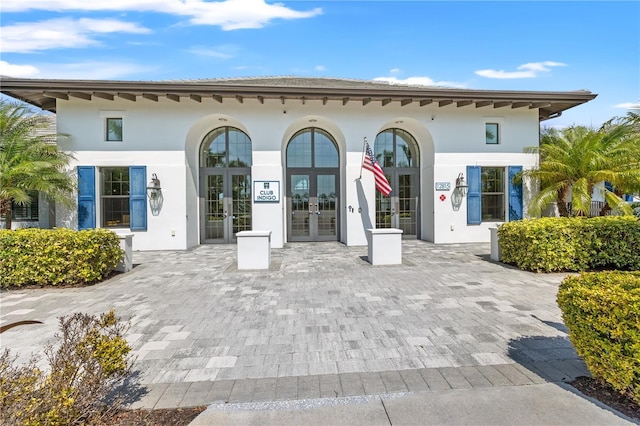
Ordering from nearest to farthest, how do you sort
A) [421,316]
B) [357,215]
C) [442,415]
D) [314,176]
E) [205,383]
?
[442,415] < [205,383] < [421,316] < [357,215] < [314,176]

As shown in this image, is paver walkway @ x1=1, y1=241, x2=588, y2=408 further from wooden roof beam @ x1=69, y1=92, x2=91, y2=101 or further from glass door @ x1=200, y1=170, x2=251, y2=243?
wooden roof beam @ x1=69, y1=92, x2=91, y2=101

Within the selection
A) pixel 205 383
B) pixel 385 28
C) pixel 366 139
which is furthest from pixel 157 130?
pixel 205 383

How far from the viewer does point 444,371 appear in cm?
295

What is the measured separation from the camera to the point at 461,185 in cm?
1103

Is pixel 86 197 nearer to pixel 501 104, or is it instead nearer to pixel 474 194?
pixel 474 194

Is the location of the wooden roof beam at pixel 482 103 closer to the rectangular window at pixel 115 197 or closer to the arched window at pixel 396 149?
the arched window at pixel 396 149

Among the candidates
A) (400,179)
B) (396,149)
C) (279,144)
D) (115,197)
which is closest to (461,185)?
(400,179)

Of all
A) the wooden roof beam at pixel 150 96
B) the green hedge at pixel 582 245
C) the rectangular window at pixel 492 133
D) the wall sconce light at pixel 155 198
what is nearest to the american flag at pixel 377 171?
the green hedge at pixel 582 245

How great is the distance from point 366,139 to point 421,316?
7467 mm

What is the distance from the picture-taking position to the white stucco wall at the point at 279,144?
33.3 feet

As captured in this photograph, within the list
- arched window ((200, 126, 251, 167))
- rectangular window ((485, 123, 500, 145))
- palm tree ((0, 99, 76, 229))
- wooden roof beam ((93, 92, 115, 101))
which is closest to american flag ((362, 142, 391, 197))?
arched window ((200, 126, 251, 167))

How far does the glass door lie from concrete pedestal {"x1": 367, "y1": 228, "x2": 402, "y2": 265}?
18.5 ft

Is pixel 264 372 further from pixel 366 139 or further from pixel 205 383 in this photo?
pixel 366 139

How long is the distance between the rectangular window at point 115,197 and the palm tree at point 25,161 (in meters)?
0.98
